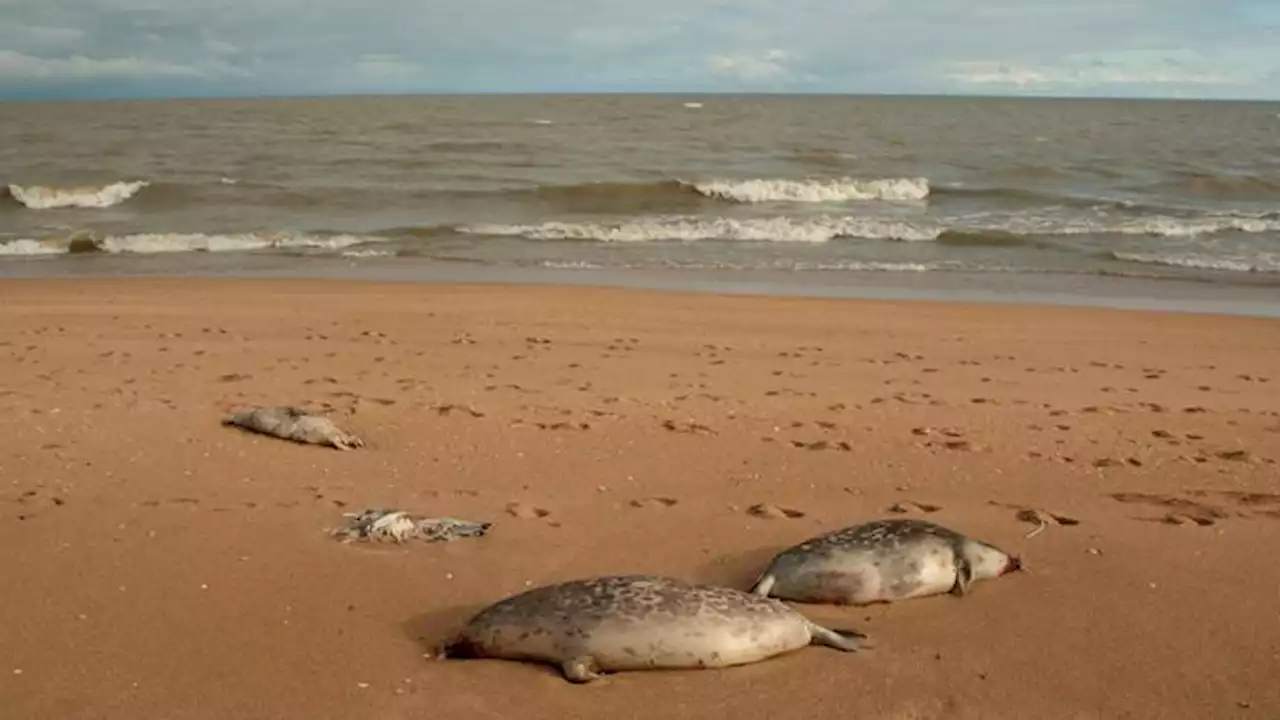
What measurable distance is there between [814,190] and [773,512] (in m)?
24.0

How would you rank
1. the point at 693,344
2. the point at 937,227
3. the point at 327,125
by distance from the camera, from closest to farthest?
the point at 693,344 → the point at 937,227 → the point at 327,125

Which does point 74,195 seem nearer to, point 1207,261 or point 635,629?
point 1207,261

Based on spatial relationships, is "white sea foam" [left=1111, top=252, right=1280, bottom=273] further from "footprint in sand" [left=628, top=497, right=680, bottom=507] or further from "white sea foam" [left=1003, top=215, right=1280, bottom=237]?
"footprint in sand" [left=628, top=497, right=680, bottom=507]

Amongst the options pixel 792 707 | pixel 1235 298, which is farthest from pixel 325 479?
pixel 1235 298

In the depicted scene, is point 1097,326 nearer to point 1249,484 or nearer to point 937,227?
point 1249,484

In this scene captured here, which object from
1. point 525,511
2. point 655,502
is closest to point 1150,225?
point 655,502

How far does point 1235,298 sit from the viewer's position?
584 inches

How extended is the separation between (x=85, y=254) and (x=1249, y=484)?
18.2 m

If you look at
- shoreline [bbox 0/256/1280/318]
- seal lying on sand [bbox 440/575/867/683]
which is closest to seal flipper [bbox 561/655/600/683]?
seal lying on sand [bbox 440/575/867/683]

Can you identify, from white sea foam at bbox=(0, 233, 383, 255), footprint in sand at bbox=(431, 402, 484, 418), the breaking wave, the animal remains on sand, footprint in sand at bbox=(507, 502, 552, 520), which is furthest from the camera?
the breaking wave

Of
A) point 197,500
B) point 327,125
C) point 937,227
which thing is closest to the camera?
point 197,500

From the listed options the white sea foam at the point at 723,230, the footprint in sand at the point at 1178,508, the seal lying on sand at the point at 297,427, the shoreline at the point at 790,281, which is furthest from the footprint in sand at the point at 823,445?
the white sea foam at the point at 723,230

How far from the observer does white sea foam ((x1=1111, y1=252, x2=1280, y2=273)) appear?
56.4ft

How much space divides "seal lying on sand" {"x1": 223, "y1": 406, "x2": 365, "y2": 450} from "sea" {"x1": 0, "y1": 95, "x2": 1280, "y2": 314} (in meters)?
8.68
